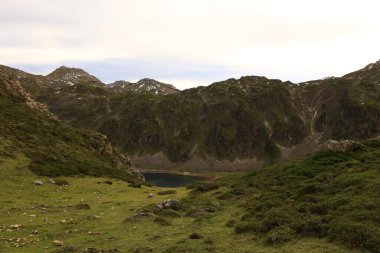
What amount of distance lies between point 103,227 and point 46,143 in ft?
164

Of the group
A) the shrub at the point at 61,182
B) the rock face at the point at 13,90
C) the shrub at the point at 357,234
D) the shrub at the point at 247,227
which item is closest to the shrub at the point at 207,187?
the shrub at the point at 61,182

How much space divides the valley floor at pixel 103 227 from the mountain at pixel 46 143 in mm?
14973

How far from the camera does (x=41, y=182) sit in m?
53.3

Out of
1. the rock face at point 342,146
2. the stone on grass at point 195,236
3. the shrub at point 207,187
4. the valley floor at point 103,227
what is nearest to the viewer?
the valley floor at point 103,227

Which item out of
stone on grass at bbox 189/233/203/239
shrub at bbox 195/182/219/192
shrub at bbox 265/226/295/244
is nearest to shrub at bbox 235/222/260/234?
shrub at bbox 265/226/295/244

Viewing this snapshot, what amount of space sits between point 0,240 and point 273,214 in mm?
19064

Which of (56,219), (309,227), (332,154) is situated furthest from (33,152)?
(309,227)

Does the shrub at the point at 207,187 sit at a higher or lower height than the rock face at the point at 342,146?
lower

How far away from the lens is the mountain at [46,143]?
2606 inches

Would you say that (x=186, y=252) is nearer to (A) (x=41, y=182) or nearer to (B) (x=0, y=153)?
(A) (x=41, y=182)

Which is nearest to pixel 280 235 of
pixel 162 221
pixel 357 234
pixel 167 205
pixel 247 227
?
pixel 247 227

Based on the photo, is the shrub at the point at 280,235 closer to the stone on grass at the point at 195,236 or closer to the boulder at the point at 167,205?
the stone on grass at the point at 195,236

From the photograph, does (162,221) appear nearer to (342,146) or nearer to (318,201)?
(318,201)

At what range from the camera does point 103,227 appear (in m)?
31.9
